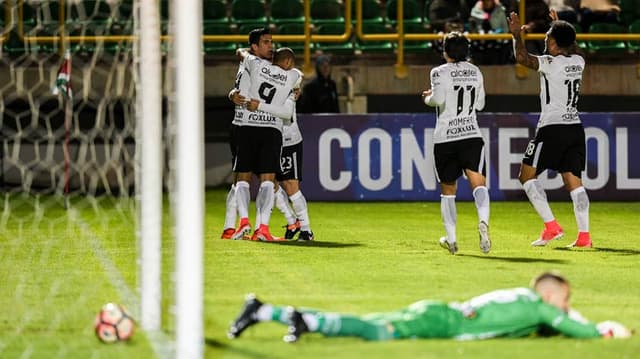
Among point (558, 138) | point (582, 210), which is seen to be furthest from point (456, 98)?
point (582, 210)

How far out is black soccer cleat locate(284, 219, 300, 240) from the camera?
13501 mm

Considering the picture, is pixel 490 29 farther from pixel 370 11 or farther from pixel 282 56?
pixel 282 56

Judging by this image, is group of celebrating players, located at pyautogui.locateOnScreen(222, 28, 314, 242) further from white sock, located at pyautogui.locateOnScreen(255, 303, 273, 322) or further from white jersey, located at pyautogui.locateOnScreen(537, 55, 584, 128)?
white sock, located at pyautogui.locateOnScreen(255, 303, 273, 322)

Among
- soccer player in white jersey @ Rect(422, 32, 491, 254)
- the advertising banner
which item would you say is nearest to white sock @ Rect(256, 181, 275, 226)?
soccer player in white jersey @ Rect(422, 32, 491, 254)

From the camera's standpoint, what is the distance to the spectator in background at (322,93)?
63.7 feet

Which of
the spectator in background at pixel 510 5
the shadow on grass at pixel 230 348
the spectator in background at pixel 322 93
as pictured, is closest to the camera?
the shadow on grass at pixel 230 348

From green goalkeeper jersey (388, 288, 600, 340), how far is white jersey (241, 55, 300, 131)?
6.06 metres

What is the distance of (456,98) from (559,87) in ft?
3.94

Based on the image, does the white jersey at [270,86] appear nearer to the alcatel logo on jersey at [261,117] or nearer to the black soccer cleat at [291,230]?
the alcatel logo on jersey at [261,117]

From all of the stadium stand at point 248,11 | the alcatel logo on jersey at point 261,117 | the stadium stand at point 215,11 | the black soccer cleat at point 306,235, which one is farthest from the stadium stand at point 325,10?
the black soccer cleat at point 306,235

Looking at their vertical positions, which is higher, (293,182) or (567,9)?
(567,9)

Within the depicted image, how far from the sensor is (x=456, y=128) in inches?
473

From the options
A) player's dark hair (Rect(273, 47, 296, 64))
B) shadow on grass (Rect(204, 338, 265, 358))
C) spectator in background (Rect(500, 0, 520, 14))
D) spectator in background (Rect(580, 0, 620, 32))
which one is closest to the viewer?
shadow on grass (Rect(204, 338, 265, 358))

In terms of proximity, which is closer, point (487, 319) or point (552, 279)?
point (552, 279)
